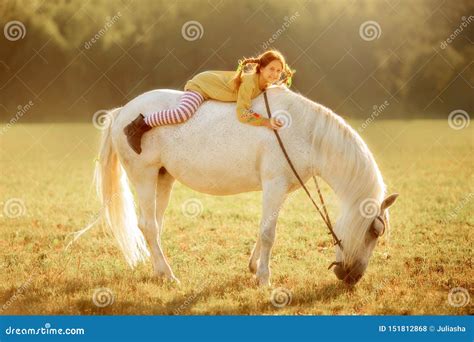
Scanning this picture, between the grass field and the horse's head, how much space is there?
0.75 ft

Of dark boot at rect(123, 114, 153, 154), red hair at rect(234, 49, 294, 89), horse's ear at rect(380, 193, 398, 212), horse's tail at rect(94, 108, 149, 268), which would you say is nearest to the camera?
horse's ear at rect(380, 193, 398, 212)

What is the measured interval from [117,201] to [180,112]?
132 cm

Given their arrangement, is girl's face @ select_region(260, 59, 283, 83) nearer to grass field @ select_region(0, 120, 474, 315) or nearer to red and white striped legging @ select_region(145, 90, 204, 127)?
red and white striped legging @ select_region(145, 90, 204, 127)

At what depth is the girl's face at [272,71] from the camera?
5.18 meters

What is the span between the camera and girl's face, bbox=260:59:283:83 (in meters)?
5.18

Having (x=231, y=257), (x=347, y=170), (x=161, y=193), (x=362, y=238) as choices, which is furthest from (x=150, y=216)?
(x=362, y=238)

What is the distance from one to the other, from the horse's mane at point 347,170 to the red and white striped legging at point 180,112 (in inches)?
43.2

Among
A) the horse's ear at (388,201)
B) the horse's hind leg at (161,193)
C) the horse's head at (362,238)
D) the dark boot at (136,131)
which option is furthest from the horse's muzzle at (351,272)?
the dark boot at (136,131)

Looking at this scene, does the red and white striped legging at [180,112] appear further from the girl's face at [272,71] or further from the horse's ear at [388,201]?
the horse's ear at [388,201]

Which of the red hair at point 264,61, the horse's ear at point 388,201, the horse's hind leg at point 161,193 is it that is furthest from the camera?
the horse's hind leg at point 161,193

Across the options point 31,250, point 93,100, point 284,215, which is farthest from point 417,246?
point 93,100

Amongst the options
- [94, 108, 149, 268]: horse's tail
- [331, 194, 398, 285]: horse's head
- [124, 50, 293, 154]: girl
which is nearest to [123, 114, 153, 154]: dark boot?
[124, 50, 293, 154]: girl

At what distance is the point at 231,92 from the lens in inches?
219

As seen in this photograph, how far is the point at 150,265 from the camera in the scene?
625 cm
